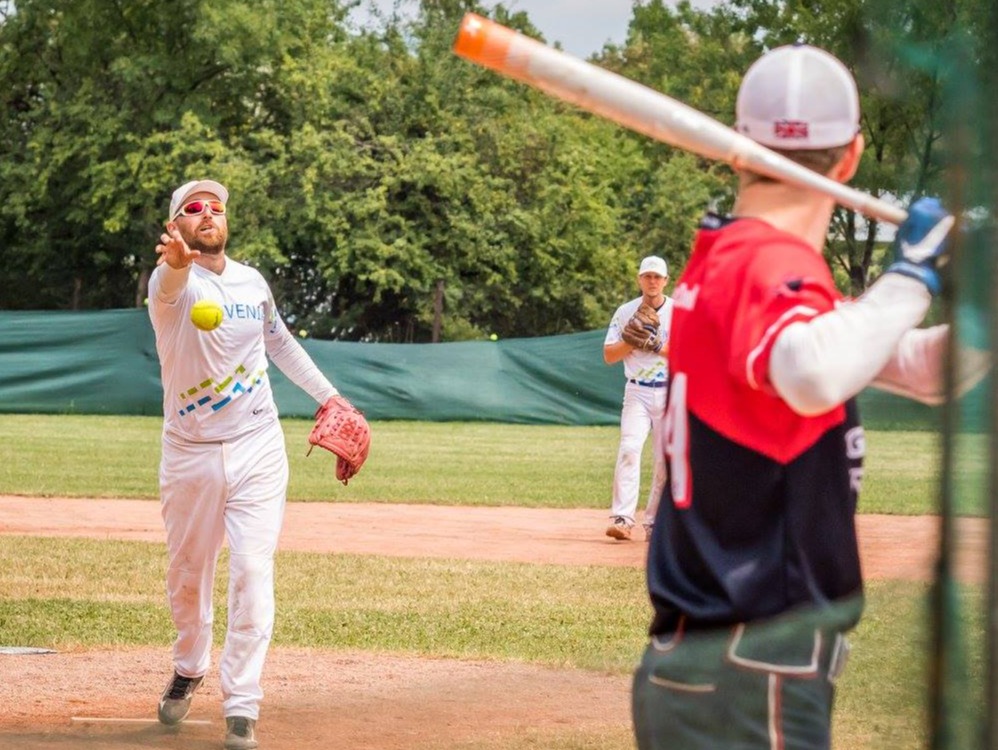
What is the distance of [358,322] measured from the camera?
40.0 meters

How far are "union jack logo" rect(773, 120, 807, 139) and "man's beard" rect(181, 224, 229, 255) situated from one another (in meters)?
3.83

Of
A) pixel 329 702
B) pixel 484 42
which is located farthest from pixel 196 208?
pixel 484 42

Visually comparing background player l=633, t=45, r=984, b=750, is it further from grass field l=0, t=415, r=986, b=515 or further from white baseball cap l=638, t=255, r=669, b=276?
grass field l=0, t=415, r=986, b=515

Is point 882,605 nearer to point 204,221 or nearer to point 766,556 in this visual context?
point 766,556

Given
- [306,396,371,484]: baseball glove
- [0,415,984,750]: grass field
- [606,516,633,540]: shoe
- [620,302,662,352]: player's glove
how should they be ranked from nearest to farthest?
[0,415,984,750]: grass field → [306,396,371,484]: baseball glove → [620,302,662,352]: player's glove → [606,516,633,540]: shoe

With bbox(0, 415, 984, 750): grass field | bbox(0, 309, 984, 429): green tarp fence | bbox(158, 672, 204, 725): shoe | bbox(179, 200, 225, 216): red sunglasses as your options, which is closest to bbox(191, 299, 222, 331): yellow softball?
bbox(179, 200, 225, 216): red sunglasses

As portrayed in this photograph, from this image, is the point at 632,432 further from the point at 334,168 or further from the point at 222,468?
the point at 334,168

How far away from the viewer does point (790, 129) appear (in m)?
2.67

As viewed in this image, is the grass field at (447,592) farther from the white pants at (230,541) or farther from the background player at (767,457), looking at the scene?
the white pants at (230,541)

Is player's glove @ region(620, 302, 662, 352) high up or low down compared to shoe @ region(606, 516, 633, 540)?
up

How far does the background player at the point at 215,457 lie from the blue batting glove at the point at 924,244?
Answer: 12.0 feet

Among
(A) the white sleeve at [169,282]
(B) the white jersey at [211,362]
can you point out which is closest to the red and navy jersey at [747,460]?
(A) the white sleeve at [169,282]

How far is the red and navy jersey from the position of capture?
260 centimetres

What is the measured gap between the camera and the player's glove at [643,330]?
11.4 meters
